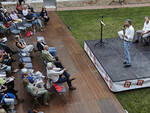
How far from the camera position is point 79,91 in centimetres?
748

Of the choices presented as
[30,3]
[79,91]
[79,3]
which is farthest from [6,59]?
[79,3]

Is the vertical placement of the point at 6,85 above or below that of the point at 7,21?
below

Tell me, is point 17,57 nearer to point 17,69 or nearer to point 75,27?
point 17,69

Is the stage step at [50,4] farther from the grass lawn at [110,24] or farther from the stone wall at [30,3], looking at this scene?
the grass lawn at [110,24]

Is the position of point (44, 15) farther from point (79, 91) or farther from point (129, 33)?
point (79, 91)

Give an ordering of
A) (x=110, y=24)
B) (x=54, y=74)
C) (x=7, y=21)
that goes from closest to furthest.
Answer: (x=54, y=74) → (x=7, y=21) → (x=110, y=24)

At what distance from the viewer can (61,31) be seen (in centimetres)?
1238

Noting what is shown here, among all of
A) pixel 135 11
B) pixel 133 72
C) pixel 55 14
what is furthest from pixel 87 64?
pixel 135 11

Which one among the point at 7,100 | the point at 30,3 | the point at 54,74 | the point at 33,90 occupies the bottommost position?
the point at 7,100

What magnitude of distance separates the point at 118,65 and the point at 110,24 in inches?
213

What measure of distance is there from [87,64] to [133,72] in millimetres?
2068

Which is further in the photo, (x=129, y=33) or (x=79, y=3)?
(x=79, y=3)

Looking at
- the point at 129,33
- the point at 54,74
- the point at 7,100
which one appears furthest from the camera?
the point at 129,33

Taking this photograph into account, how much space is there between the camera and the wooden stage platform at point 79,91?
672cm
